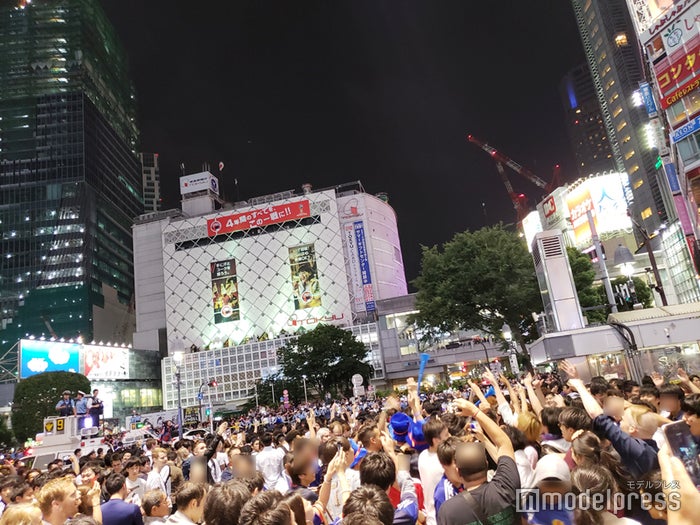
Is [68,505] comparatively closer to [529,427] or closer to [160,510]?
[160,510]

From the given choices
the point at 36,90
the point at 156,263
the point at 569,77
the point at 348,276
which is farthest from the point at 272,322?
the point at 569,77

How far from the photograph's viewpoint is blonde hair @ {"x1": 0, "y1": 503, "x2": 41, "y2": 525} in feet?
12.5

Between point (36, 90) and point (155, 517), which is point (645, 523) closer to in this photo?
point (155, 517)

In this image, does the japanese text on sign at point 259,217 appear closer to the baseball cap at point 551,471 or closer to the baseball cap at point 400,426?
the baseball cap at point 400,426

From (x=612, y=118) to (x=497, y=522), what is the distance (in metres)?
117

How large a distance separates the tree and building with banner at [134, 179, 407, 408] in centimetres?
1630

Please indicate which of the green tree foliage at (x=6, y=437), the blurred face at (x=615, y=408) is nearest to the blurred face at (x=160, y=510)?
the blurred face at (x=615, y=408)

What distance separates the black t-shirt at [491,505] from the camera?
3.13 meters

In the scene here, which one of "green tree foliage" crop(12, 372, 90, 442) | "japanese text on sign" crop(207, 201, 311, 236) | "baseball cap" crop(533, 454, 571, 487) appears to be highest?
"japanese text on sign" crop(207, 201, 311, 236)

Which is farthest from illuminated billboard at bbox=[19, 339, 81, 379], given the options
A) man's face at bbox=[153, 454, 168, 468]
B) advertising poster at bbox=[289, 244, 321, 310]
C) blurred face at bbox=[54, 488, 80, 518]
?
blurred face at bbox=[54, 488, 80, 518]

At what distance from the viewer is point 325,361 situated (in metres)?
60.8

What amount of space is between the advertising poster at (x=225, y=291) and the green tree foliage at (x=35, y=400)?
129 feet

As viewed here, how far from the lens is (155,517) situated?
16.8ft

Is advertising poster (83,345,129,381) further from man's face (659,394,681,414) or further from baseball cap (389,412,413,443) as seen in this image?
man's face (659,394,681,414)
